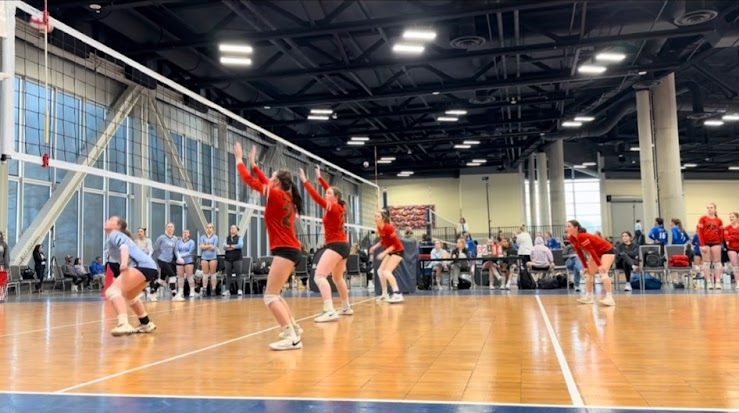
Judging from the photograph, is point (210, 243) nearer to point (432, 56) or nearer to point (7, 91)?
point (7, 91)

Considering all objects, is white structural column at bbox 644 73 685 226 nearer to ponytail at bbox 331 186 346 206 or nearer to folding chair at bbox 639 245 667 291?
folding chair at bbox 639 245 667 291

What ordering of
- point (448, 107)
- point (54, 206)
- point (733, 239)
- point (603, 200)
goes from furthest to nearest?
point (603, 200)
point (448, 107)
point (54, 206)
point (733, 239)

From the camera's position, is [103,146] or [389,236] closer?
[389,236]

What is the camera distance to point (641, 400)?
3.25 m

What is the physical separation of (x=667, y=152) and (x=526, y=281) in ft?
30.6

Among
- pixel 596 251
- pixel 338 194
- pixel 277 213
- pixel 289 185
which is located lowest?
pixel 596 251

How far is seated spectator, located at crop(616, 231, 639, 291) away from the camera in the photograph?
13570 millimetres

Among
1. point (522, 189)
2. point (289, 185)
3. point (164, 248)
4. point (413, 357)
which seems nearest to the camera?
point (413, 357)

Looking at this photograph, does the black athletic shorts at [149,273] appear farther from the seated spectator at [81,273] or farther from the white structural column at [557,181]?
the white structural column at [557,181]

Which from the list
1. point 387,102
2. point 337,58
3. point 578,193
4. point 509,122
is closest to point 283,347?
point 337,58

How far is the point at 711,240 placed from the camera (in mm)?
12625

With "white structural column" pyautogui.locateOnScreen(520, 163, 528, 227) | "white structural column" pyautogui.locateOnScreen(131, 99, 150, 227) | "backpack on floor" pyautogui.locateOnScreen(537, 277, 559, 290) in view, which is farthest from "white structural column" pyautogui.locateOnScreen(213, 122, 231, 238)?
"white structural column" pyautogui.locateOnScreen(520, 163, 528, 227)

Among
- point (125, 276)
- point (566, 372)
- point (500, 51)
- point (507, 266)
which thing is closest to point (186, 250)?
point (125, 276)

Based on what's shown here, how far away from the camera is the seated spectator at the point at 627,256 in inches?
534
